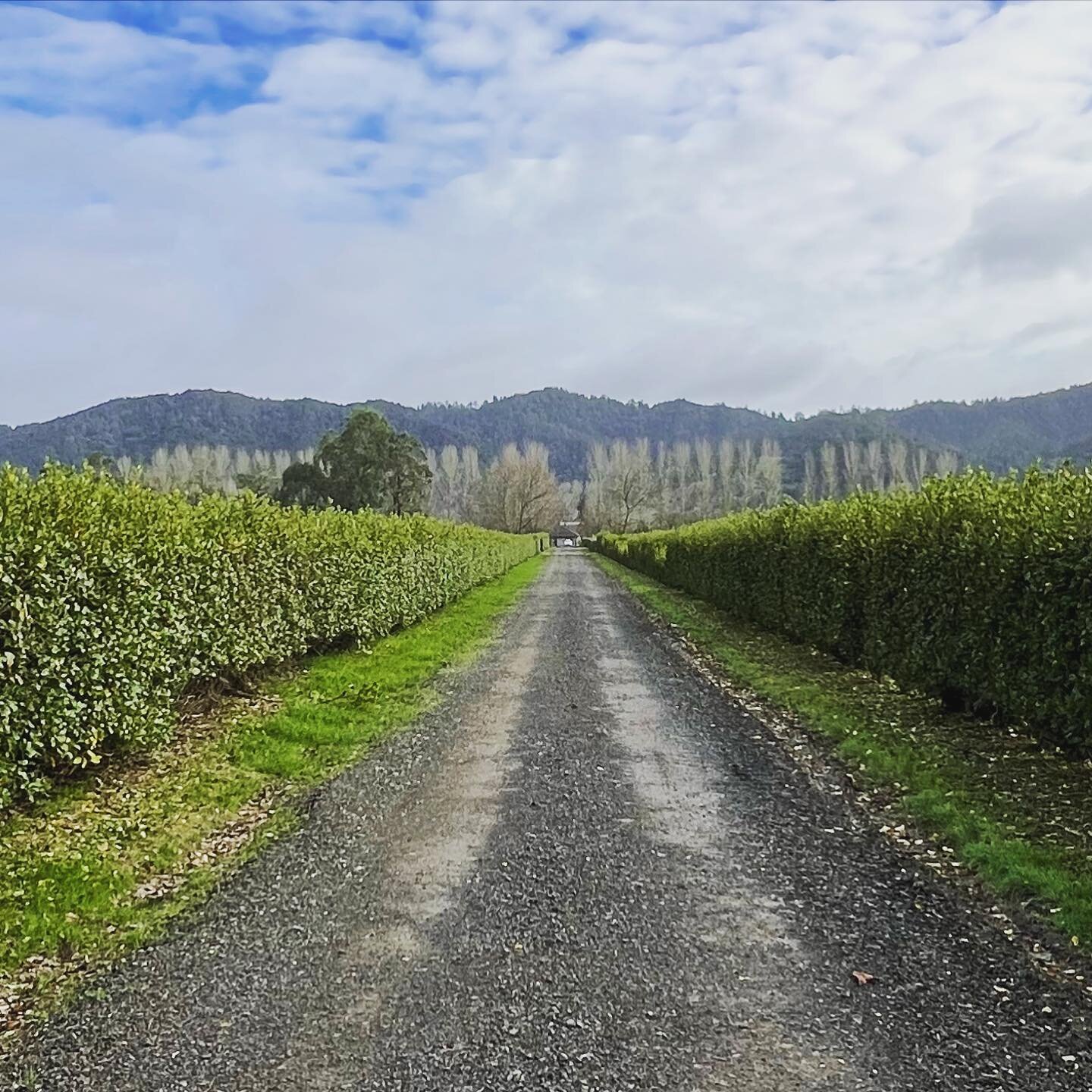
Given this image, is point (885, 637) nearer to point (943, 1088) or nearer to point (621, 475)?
point (943, 1088)

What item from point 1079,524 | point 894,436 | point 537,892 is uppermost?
point 894,436

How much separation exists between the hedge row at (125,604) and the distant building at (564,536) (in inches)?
4480

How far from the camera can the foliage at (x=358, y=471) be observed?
5650 cm

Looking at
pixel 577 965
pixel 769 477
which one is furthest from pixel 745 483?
pixel 577 965

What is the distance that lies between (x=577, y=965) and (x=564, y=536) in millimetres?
133145

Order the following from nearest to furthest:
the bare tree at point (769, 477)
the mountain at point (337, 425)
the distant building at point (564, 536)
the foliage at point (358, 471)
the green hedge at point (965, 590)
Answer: the green hedge at point (965, 590), the foliage at point (358, 471), the bare tree at point (769, 477), the distant building at point (564, 536), the mountain at point (337, 425)

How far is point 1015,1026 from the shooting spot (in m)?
3.20

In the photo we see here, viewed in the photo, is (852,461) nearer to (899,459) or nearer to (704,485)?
(899,459)

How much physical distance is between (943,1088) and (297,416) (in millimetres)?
191432

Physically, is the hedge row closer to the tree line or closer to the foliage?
the foliage

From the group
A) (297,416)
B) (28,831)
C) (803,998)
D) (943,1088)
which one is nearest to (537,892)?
(803,998)

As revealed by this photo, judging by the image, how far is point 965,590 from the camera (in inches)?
325

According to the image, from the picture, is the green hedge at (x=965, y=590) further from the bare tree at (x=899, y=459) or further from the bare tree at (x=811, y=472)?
the bare tree at (x=811, y=472)

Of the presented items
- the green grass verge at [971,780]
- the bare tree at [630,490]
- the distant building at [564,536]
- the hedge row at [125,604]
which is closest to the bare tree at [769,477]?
the bare tree at [630,490]
